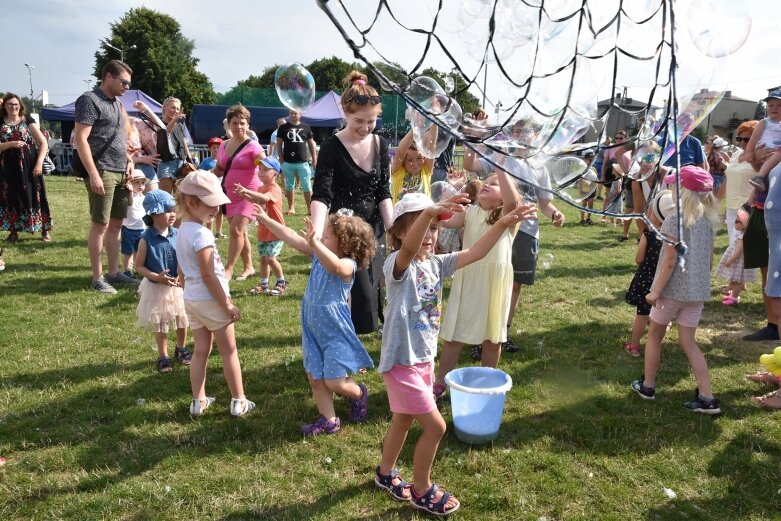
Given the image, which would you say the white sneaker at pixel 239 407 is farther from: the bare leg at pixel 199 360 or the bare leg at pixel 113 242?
the bare leg at pixel 113 242

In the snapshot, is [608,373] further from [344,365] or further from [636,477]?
[344,365]

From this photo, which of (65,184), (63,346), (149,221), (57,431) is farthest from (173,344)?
(65,184)

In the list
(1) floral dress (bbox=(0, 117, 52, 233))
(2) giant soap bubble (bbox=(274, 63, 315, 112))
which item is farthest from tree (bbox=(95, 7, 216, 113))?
(2) giant soap bubble (bbox=(274, 63, 315, 112))

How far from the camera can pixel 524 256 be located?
14.7ft

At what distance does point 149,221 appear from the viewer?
402 centimetres

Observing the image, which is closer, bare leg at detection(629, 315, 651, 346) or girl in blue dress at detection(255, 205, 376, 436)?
girl in blue dress at detection(255, 205, 376, 436)

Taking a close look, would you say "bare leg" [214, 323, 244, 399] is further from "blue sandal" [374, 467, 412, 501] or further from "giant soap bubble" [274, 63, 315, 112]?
"giant soap bubble" [274, 63, 315, 112]

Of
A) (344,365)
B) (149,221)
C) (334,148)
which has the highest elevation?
(334,148)

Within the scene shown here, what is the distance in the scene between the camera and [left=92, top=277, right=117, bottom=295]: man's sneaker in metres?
5.73

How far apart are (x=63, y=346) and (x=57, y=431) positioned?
138 cm

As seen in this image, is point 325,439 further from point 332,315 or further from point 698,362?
point 698,362

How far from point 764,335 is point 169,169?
6.75 metres

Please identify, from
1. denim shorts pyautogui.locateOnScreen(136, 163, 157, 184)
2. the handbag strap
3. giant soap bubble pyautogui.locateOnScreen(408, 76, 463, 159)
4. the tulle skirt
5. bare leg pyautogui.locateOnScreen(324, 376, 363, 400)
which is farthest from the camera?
denim shorts pyautogui.locateOnScreen(136, 163, 157, 184)

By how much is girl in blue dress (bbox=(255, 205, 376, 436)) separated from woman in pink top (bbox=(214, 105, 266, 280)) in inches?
103
